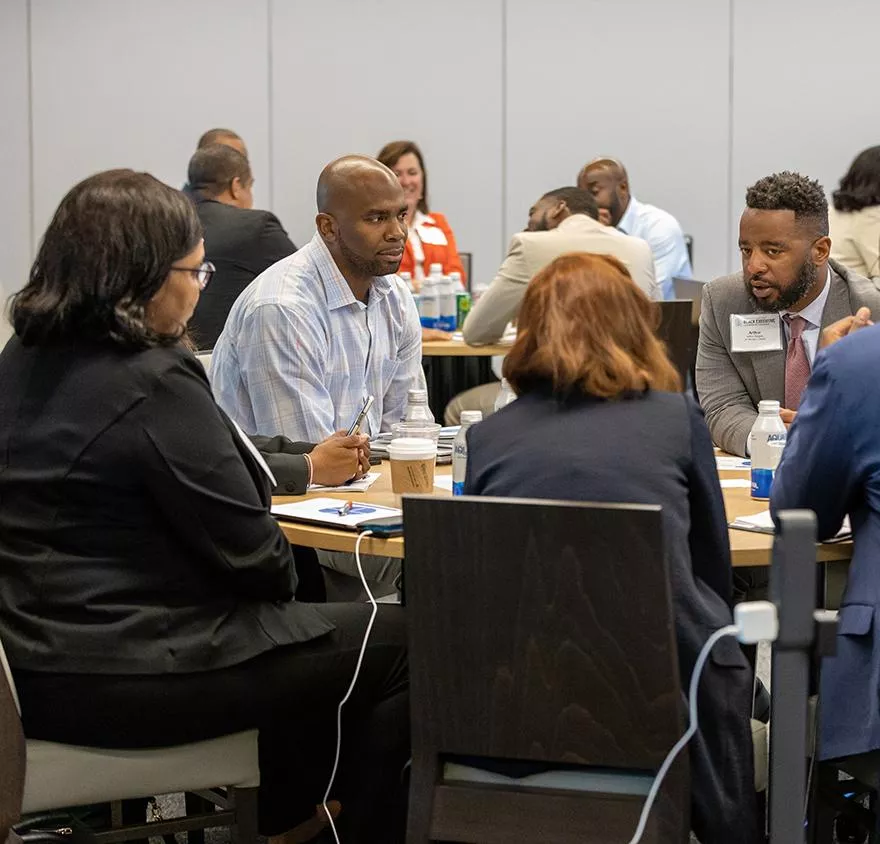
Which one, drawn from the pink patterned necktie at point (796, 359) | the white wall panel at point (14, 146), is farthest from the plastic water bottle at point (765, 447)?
the white wall panel at point (14, 146)

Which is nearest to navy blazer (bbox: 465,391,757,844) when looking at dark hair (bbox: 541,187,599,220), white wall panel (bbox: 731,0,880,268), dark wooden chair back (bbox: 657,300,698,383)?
dark wooden chair back (bbox: 657,300,698,383)

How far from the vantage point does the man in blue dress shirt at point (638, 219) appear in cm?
659

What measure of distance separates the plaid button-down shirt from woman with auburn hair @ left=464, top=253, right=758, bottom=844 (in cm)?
116

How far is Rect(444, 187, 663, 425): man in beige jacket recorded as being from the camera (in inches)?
199

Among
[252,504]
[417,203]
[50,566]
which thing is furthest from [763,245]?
[417,203]

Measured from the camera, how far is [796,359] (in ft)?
10.6

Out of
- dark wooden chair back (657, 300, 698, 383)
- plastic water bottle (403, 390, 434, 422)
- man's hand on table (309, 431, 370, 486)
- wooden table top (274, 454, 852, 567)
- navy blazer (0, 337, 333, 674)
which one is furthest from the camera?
dark wooden chair back (657, 300, 698, 383)

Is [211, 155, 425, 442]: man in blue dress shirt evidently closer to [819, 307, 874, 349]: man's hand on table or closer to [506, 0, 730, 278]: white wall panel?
[819, 307, 874, 349]: man's hand on table

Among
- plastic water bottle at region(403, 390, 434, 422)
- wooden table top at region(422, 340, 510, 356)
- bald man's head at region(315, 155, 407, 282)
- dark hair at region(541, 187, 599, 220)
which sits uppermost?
dark hair at region(541, 187, 599, 220)

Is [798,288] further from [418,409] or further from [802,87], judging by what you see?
[802,87]

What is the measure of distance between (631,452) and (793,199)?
1448mm

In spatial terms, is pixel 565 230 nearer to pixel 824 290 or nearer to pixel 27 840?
pixel 824 290

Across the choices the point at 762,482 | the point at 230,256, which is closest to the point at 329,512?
the point at 762,482

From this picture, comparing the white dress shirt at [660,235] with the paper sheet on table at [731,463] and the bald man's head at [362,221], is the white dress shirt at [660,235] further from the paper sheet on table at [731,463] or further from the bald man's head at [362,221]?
the paper sheet on table at [731,463]
